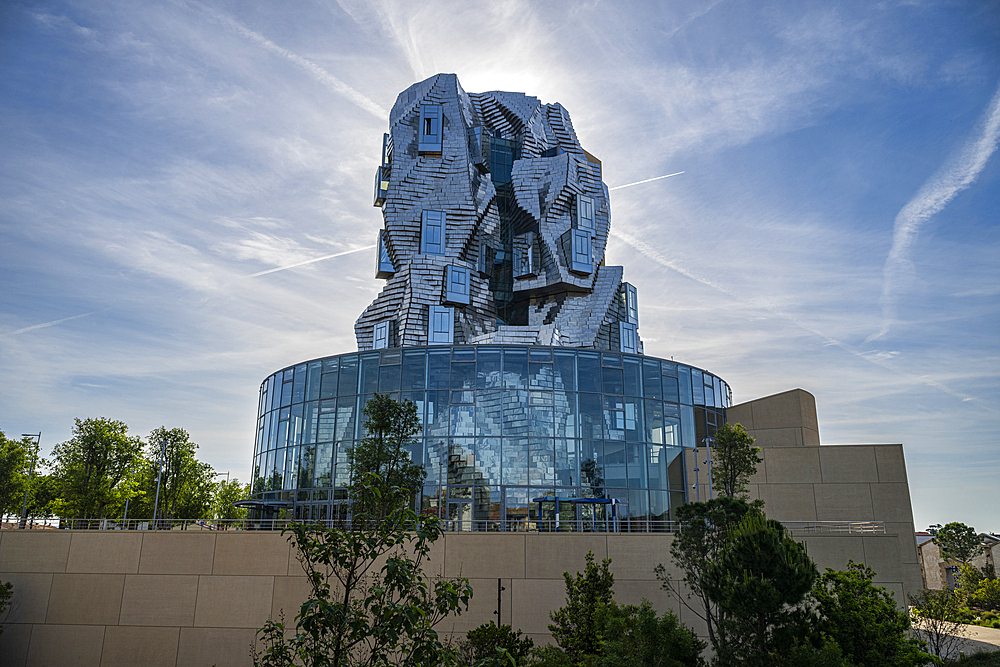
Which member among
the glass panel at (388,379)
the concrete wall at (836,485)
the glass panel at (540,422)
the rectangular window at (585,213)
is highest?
the rectangular window at (585,213)

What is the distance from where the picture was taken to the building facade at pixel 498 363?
115 ft

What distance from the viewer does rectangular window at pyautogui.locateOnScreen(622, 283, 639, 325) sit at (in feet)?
172

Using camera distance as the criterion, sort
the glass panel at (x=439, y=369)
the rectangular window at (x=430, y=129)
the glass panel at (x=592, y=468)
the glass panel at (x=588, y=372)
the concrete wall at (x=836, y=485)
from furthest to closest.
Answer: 1. the rectangular window at (x=430, y=129)
2. the glass panel at (x=588, y=372)
3. the glass panel at (x=439, y=369)
4. the glass panel at (x=592, y=468)
5. the concrete wall at (x=836, y=485)

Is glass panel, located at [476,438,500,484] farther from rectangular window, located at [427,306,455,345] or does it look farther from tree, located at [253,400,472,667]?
tree, located at [253,400,472,667]

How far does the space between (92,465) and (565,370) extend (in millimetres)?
26624

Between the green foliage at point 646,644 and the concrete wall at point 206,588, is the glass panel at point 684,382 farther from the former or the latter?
the green foliage at point 646,644

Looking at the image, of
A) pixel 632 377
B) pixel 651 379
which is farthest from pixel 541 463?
pixel 651 379

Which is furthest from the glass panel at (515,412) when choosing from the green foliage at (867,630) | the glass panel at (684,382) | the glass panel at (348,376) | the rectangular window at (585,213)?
the green foliage at (867,630)

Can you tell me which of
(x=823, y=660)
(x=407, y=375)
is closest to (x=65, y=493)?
(x=407, y=375)

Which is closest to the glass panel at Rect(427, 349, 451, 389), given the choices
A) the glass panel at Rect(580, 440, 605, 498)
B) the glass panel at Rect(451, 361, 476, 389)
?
the glass panel at Rect(451, 361, 476, 389)

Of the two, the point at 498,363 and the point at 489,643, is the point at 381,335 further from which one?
the point at 489,643

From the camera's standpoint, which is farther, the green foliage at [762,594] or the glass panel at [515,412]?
the glass panel at [515,412]

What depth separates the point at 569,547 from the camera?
2334 centimetres

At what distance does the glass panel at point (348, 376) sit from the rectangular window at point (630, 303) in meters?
22.2
